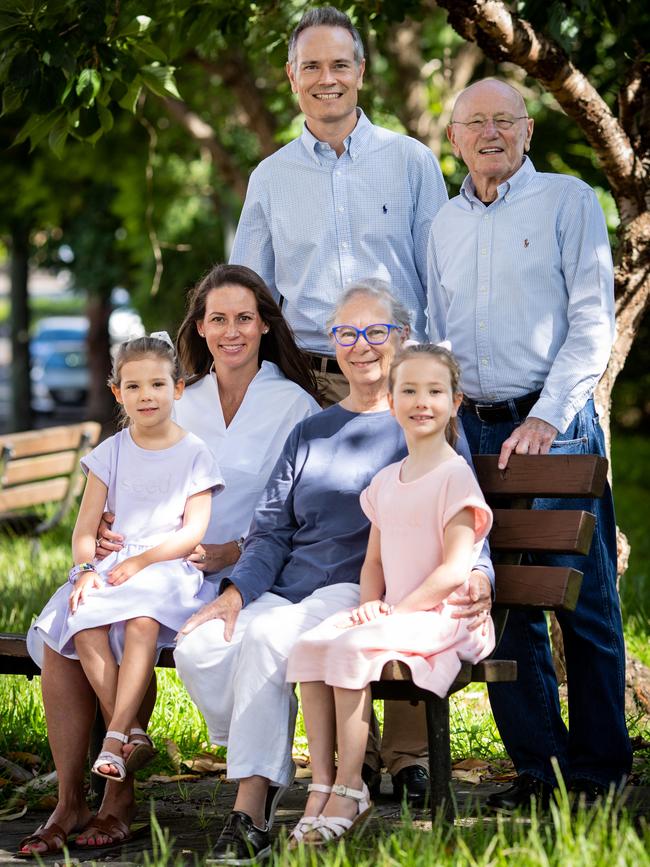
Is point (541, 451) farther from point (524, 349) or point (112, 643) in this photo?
point (112, 643)

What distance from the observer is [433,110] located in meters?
11.2

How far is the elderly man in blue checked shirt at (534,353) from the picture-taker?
4.07 m

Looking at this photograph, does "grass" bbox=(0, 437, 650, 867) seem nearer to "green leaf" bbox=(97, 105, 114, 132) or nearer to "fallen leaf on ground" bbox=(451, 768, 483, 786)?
"fallen leaf on ground" bbox=(451, 768, 483, 786)

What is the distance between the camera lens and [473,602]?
3.66m

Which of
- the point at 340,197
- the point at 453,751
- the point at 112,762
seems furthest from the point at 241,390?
the point at 453,751

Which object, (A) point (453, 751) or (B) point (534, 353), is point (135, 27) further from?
(A) point (453, 751)

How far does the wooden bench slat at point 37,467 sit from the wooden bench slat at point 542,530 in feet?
19.3

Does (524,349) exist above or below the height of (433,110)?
below

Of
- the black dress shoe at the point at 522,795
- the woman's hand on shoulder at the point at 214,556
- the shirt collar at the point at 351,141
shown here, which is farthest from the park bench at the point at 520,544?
the shirt collar at the point at 351,141

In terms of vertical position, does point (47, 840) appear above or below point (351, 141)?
below

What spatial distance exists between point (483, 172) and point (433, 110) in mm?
7346

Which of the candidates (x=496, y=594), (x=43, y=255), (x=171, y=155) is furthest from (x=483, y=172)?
(x=43, y=255)

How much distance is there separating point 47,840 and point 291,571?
1052 mm

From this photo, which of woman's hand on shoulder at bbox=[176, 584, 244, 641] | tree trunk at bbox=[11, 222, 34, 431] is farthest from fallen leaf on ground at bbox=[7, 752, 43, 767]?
tree trunk at bbox=[11, 222, 34, 431]
